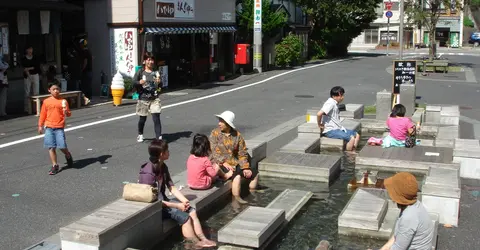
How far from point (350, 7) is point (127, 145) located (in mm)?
37270

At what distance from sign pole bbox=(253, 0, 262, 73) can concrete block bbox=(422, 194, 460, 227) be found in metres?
24.0

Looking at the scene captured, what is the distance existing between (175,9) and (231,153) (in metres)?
15.8

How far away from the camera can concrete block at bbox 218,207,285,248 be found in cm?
613

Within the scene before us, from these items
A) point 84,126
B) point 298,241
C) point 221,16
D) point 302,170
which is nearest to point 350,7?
point 221,16

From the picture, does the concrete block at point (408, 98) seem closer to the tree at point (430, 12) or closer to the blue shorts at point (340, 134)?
the blue shorts at point (340, 134)

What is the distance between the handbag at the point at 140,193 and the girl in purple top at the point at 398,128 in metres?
Answer: 6.12

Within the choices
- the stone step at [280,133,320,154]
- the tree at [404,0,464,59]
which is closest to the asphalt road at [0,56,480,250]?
the stone step at [280,133,320,154]

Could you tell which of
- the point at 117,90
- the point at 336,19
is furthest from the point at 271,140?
the point at 336,19

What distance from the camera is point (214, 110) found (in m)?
17.5

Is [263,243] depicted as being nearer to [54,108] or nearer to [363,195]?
[363,195]

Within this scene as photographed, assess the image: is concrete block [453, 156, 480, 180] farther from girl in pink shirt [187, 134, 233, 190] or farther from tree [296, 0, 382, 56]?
tree [296, 0, 382, 56]

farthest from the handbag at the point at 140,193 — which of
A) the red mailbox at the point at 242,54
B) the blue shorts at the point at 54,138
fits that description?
the red mailbox at the point at 242,54

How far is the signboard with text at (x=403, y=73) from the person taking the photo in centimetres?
1647

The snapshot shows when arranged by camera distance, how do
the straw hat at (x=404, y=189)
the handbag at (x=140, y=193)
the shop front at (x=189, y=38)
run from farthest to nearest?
1. the shop front at (x=189, y=38)
2. the handbag at (x=140, y=193)
3. the straw hat at (x=404, y=189)
